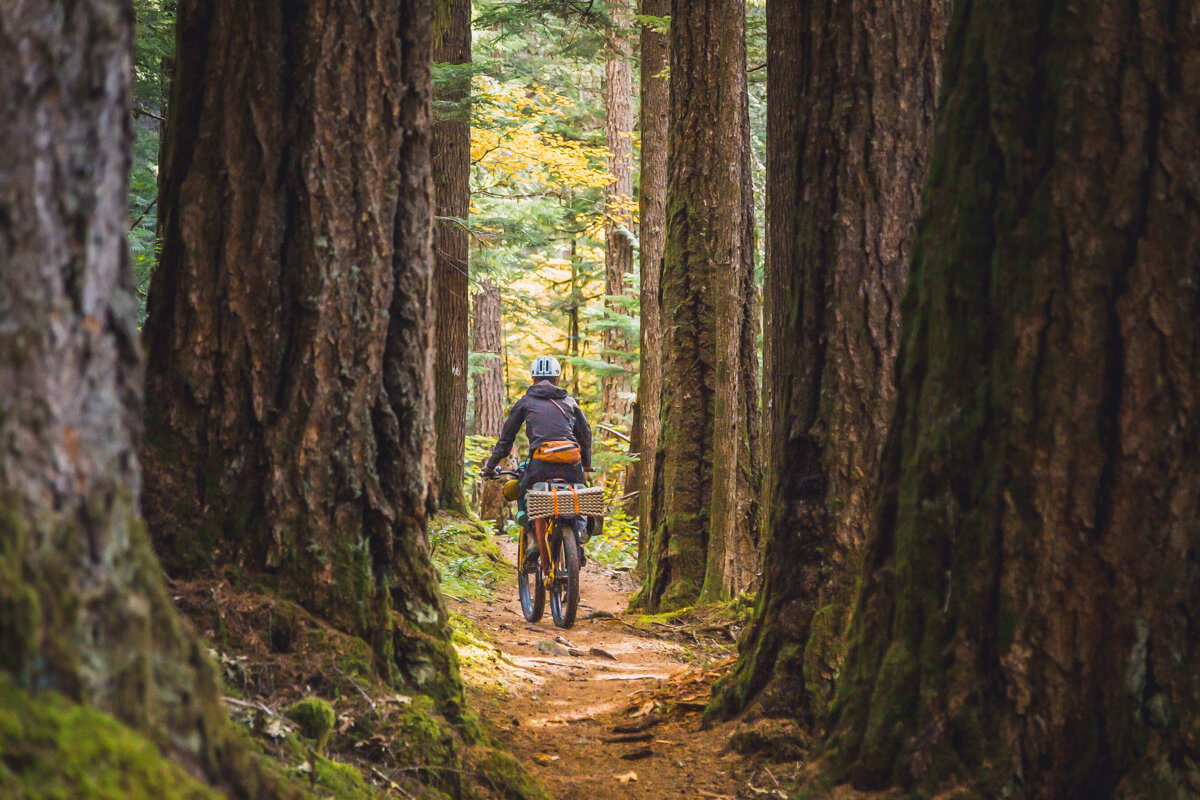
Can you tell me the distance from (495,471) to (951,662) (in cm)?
739

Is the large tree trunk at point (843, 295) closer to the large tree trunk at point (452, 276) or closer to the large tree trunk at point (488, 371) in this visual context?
the large tree trunk at point (452, 276)

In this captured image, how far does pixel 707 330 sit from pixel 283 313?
618 centimetres

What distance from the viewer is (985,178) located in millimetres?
2797

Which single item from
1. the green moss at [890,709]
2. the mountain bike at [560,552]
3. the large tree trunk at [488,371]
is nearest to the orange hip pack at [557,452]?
the mountain bike at [560,552]

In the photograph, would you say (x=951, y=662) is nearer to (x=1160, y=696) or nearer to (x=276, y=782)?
(x=1160, y=696)

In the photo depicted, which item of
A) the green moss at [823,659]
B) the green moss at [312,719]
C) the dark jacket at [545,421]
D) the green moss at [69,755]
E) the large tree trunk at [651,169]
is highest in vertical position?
the large tree trunk at [651,169]

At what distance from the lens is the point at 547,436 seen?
9477mm

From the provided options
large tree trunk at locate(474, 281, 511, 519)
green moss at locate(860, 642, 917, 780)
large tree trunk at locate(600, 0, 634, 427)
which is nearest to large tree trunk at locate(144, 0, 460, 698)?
green moss at locate(860, 642, 917, 780)

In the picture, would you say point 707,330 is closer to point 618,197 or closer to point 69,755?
point 69,755

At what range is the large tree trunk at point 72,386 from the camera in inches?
51.4

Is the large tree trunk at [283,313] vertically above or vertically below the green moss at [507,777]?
above

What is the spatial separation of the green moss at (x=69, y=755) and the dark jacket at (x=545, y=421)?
7.95 m

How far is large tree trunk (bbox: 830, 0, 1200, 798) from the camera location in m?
2.50

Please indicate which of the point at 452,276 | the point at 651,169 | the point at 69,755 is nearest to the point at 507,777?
the point at 69,755
